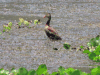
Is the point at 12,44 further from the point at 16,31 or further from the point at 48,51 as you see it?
the point at 48,51

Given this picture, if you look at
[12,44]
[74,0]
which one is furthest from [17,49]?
[74,0]

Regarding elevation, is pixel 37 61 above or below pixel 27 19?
below

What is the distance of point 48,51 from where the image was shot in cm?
186

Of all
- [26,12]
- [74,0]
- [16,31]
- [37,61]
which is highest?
[74,0]

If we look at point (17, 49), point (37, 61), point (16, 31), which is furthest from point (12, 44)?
point (37, 61)

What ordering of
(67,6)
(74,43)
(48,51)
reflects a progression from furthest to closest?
(67,6) < (74,43) < (48,51)

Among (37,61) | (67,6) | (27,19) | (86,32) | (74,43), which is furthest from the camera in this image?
(67,6)

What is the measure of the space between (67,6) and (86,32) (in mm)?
600

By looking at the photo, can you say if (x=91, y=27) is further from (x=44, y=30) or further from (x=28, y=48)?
(x=28, y=48)

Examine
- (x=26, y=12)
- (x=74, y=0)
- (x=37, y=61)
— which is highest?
(x=74, y=0)

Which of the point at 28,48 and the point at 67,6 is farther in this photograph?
the point at 67,6

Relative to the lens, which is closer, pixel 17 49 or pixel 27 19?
pixel 17 49

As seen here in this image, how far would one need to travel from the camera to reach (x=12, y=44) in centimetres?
196

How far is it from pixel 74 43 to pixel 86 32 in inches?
11.7
